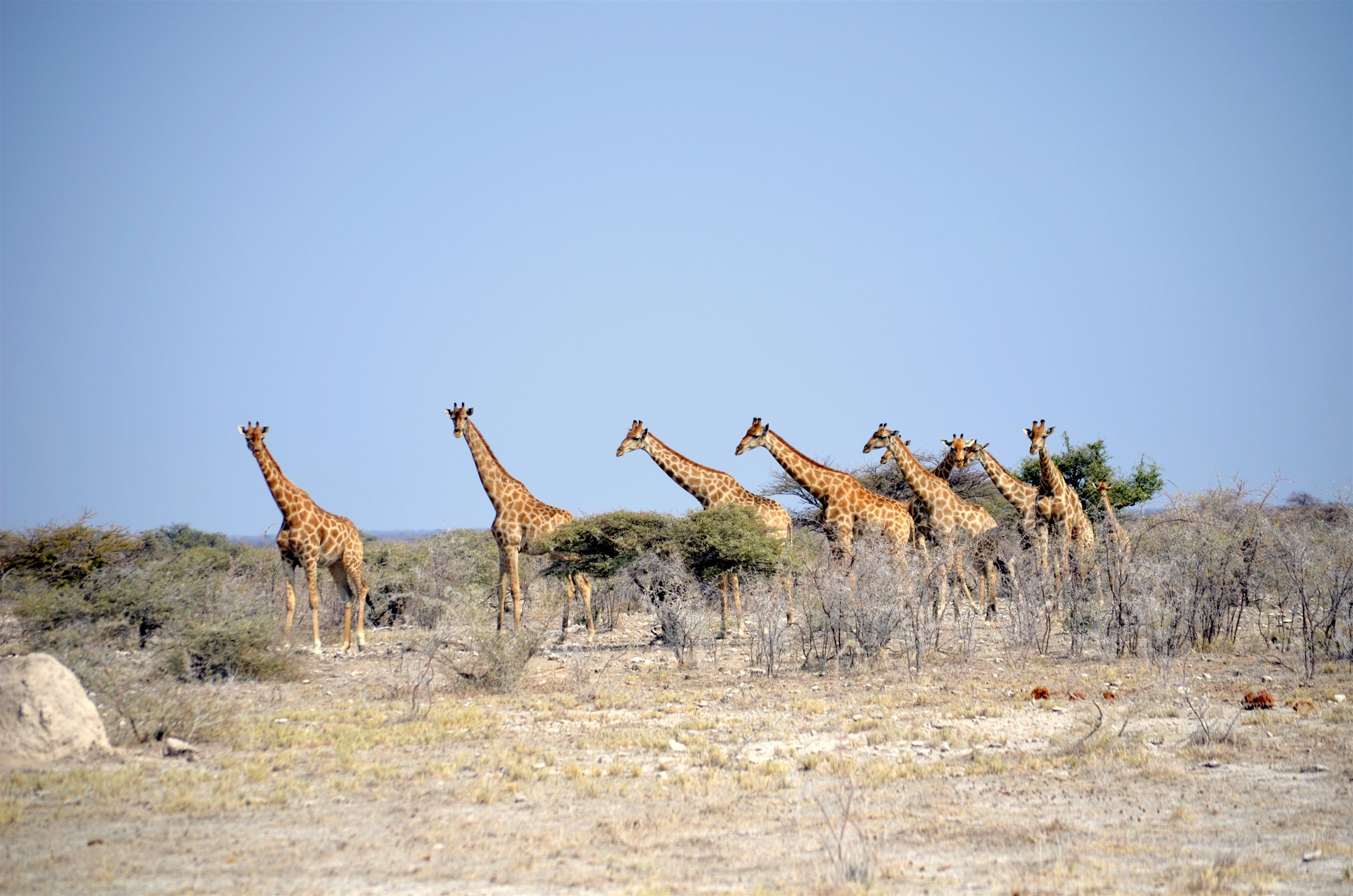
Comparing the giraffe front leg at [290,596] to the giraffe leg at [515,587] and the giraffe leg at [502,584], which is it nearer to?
the giraffe leg at [502,584]

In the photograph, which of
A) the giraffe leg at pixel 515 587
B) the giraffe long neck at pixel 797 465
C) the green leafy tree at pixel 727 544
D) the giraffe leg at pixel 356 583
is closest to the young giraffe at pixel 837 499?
the giraffe long neck at pixel 797 465

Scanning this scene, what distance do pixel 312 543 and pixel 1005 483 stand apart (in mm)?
9285

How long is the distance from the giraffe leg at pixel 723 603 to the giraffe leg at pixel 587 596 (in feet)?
5.39

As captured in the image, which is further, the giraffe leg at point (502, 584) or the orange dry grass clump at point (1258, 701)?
the giraffe leg at point (502, 584)

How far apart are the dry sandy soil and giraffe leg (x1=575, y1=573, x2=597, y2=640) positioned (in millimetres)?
4544

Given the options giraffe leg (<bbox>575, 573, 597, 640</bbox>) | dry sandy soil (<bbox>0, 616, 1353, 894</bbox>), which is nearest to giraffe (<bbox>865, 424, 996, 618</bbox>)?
giraffe leg (<bbox>575, 573, 597, 640</bbox>)

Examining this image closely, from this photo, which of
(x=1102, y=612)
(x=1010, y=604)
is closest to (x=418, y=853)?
(x=1102, y=612)

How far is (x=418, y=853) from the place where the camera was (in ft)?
18.3

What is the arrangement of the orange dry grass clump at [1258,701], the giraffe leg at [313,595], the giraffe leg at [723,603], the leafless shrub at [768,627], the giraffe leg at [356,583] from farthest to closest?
the giraffe leg at [356,583]
the giraffe leg at [723,603]
the giraffe leg at [313,595]
the leafless shrub at [768,627]
the orange dry grass clump at [1258,701]

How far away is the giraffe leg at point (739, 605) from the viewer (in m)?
14.1

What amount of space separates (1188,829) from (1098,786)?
0.90 m

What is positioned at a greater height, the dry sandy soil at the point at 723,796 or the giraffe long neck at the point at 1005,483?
the giraffe long neck at the point at 1005,483

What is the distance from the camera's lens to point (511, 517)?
14836 millimetres

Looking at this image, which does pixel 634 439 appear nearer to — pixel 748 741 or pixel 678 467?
pixel 678 467
